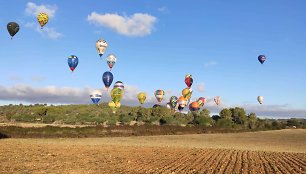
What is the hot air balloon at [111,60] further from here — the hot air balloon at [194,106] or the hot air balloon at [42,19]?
the hot air balloon at [194,106]

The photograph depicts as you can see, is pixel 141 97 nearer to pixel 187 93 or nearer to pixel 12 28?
pixel 187 93

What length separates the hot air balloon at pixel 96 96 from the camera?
77.1 meters

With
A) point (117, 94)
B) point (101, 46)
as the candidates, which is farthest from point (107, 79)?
point (117, 94)

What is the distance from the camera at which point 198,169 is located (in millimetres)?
21906

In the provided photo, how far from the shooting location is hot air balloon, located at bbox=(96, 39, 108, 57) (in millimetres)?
66312

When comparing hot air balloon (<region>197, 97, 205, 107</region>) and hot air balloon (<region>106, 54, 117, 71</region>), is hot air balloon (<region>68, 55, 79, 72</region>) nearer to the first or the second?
hot air balloon (<region>106, 54, 117, 71</region>)

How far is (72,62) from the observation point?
6431cm

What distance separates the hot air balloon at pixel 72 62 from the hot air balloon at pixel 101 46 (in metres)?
3.92

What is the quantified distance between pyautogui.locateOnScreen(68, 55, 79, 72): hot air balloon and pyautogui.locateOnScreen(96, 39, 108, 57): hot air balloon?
3924mm

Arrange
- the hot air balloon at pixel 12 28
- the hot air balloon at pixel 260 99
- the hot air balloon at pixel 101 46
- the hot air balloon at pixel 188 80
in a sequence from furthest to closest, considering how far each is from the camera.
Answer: the hot air balloon at pixel 260 99
the hot air balloon at pixel 188 80
the hot air balloon at pixel 101 46
the hot air balloon at pixel 12 28

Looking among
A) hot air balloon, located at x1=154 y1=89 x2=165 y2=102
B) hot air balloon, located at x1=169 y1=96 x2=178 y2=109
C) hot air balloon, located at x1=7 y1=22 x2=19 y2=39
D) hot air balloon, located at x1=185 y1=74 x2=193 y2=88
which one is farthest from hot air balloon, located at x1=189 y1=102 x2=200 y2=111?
hot air balloon, located at x1=7 y1=22 x2=19 y2=39

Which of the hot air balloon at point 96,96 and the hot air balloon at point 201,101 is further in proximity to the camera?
the hot air balloon at point 201,101

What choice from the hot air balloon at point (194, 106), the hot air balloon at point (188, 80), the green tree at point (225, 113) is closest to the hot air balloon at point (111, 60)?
the hot air balloon at point (188, 80)

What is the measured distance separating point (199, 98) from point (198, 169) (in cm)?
9731
